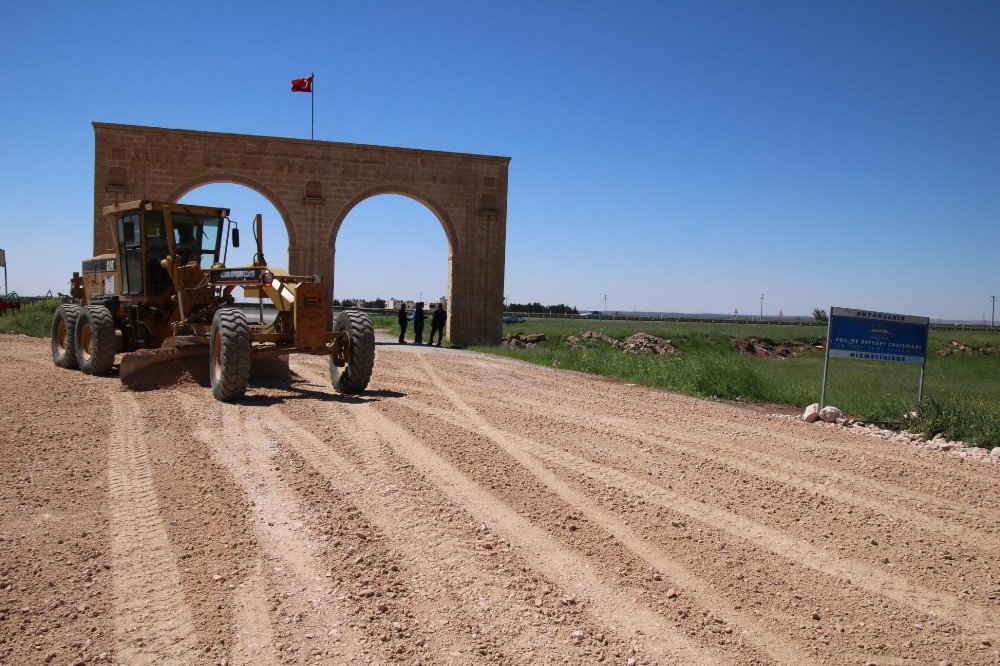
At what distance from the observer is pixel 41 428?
A: 312 inches

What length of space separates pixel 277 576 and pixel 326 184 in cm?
2195

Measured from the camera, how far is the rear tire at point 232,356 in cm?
983

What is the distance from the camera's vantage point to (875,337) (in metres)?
11.9

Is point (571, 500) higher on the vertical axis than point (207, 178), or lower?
lower

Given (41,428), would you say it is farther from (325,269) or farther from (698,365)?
(325,269)

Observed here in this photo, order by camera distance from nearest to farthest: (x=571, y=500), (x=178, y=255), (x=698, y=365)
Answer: (x=571, y=500) → (x=178, y=255) → (x=698, y=365)

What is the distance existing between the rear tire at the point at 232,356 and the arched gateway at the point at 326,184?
1493 cm

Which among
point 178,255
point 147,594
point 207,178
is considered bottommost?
point 147,594

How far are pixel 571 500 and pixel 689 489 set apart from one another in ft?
3.80

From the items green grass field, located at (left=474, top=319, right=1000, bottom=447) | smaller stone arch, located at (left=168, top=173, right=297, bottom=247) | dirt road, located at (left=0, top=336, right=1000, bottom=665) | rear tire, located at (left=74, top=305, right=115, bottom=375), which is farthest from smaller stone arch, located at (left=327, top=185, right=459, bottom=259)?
dirt road, located at (left=0, top=336, right=1000, bottom=665)

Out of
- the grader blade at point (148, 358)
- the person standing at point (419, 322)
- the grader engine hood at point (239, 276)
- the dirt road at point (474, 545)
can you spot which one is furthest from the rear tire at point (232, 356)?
the person standing at point (419, 322)

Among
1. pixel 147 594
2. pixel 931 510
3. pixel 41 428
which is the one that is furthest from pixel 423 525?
pixel 41 428

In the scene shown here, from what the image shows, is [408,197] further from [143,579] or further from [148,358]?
[143,579]

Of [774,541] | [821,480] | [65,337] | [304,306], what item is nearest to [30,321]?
[65,337]
